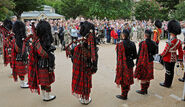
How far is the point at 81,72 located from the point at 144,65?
1631 millimetres

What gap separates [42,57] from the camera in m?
3.88

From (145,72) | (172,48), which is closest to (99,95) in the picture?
(145,72)

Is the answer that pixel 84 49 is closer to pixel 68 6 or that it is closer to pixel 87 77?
pixel 87 77

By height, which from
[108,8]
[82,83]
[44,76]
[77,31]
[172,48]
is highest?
[108,8]

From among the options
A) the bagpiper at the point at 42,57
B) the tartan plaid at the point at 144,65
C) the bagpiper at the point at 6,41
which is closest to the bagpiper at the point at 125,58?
the tartan plaid at the point at 144,65

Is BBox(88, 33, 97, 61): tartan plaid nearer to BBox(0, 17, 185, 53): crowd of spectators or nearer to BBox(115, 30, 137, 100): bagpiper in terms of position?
BBox(115, 30, 137, 100): bagpiper

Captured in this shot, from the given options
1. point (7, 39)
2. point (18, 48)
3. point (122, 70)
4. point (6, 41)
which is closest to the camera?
point (122, 70)

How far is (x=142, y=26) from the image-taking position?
15.7m

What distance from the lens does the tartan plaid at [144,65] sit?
4211 millimetres

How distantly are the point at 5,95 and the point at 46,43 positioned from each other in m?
2.07

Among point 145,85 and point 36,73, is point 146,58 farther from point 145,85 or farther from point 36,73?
point 36,73

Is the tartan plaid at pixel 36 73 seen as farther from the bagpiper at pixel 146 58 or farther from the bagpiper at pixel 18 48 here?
the bagpiper at pixel 146 58

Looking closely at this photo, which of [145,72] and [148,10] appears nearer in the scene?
[145,72]

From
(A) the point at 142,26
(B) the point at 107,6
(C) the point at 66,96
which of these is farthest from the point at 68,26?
(B) the point at 107,6
